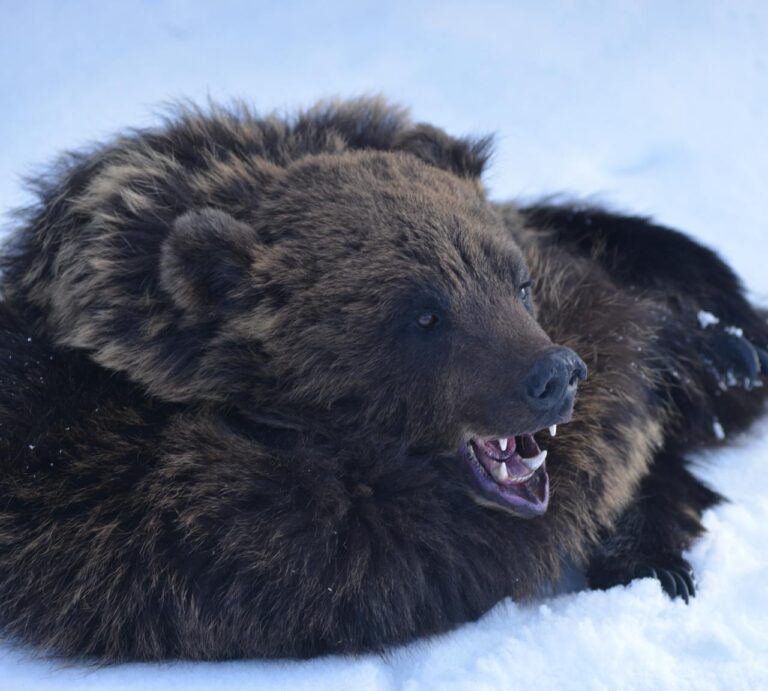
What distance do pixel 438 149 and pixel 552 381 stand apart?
1.41 metres

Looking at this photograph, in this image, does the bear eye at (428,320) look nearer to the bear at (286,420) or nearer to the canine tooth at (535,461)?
the bear at (286,420)

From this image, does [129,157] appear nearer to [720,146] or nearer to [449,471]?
[449,471]

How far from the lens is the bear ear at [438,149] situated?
14.6 feet

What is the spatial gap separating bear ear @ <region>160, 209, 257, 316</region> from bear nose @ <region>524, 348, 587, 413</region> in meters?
1.09

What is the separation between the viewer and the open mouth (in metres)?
3.74

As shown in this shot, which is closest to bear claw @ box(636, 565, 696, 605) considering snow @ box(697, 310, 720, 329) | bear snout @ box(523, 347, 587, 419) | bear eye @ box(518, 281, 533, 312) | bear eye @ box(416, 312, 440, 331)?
bear snout @ box(523, 347, 587, 419)

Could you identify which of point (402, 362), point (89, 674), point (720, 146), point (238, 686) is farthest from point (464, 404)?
point (720, 146)

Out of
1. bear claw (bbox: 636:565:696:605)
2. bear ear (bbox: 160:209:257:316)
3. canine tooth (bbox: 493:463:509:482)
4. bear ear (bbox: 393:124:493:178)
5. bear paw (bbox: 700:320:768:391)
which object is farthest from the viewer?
bear paw (bbox: 700:320:768:391)

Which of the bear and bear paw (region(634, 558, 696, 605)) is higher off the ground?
the bear

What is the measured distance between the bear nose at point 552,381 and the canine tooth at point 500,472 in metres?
0.38

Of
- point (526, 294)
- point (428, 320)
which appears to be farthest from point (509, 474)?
point (526, 294)

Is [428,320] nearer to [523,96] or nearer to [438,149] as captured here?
[438,149]

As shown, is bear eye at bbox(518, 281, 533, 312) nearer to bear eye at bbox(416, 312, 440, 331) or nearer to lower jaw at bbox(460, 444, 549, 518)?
bear eye at bbox(416, 312, 440, 331)

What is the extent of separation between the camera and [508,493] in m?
3.75
